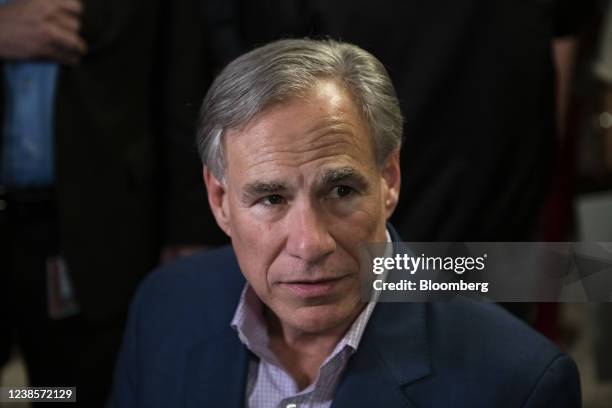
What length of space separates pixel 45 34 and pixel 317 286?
561mm

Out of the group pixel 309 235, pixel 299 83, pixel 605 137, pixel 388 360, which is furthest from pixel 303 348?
pixel 605 137

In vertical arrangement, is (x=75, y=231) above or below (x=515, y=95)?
below

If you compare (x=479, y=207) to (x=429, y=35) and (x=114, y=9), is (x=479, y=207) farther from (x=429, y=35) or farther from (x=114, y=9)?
(x=114, y=9)

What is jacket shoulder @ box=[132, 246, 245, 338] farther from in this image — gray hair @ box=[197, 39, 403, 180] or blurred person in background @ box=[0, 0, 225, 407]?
gray hair @ box=[197, 39, 403, 180]

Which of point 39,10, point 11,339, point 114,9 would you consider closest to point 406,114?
point 114,9

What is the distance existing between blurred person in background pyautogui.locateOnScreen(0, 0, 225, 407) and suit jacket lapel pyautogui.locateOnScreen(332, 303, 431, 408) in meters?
0.34

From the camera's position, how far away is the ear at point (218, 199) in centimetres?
92

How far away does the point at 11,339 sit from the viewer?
1178 mm

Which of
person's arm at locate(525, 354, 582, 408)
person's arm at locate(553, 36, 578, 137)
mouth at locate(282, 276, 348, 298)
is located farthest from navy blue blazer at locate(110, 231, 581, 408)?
person's arm at locate(553, 36, 578, 137)

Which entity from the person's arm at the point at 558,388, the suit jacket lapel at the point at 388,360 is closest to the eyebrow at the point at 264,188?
the suit jacket lapel at the point at 388,360

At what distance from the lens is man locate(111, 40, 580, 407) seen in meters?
0.82

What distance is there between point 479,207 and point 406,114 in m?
0.15

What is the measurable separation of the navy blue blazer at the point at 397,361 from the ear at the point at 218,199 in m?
0.14

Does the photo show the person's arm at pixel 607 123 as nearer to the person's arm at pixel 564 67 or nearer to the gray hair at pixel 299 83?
the person's arm at pixel 564 67
